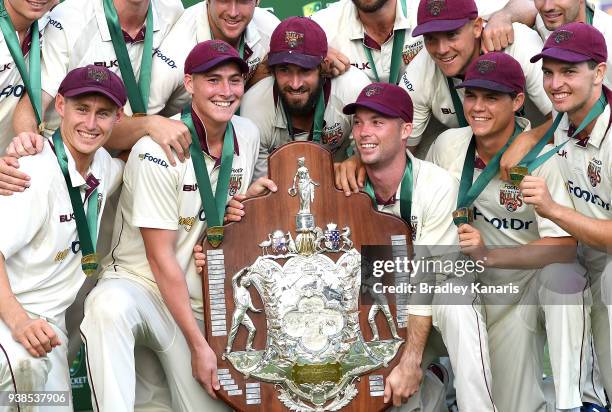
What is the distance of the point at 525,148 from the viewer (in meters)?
6.29

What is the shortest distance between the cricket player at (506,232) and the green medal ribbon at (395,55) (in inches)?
26.1

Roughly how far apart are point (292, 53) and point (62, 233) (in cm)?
158

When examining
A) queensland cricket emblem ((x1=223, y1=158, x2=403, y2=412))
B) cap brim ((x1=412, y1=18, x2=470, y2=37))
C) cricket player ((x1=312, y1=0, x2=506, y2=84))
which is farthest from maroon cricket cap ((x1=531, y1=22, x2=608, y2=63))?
queensland cricket emblem ((x1=223, y1=158, x2=403, y2=412))

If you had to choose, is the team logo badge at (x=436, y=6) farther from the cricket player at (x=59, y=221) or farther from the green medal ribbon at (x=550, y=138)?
the cricket player at (x=59, y=221)

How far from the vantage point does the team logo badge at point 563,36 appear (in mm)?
6133

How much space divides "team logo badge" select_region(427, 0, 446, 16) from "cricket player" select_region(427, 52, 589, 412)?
0.39 m

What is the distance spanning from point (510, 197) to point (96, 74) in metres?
2.23

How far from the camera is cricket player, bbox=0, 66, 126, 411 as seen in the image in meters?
5.82

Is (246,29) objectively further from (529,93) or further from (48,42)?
(529,93)

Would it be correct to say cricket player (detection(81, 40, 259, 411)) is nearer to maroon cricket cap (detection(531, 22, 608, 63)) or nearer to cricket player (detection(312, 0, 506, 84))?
cricket player (detection(312, 0, 506, 84))

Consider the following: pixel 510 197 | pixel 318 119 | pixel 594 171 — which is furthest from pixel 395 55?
pixel 594 171

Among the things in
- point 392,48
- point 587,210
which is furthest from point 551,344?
point 392,48

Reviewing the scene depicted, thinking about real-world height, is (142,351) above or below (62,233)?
below

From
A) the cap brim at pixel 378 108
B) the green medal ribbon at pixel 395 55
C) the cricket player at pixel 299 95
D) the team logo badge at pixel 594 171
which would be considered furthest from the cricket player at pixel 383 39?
the team logo badge at pixel 594 171
